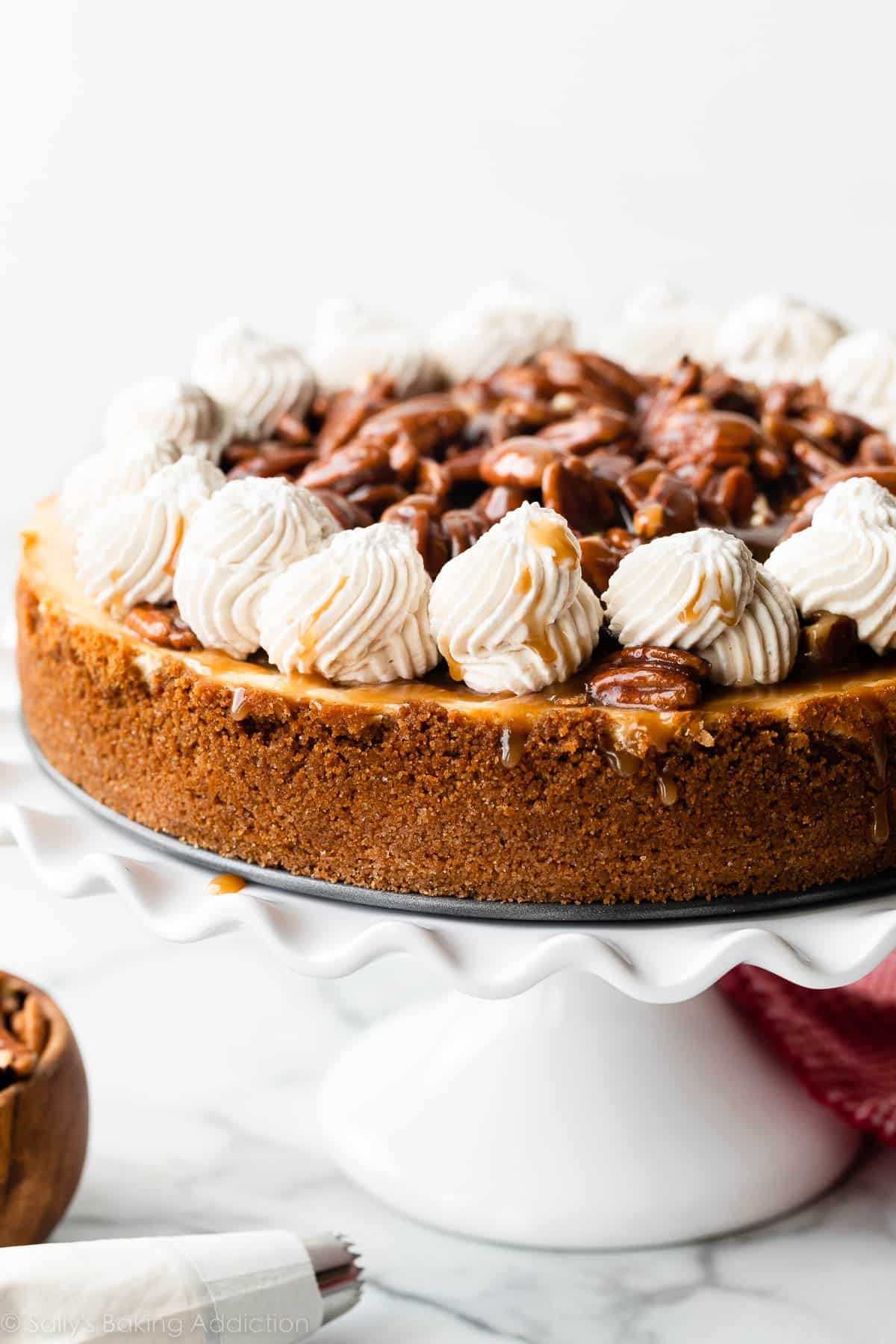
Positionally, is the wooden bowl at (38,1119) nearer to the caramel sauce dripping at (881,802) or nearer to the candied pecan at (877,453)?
the caramel sauce dripping at (881,802)

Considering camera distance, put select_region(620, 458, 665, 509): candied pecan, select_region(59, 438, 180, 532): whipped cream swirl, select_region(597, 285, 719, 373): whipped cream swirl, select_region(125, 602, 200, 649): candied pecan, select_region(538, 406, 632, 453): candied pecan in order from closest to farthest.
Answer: select_region(125, 602, 200, 649): candied pecan, select_region(620, 458, 665, 509): candied pecan, select_region(59, 438, 180, 532): whipped cream swirl, select_region(538, 406, 632, 453): candied pecan, select_region(597, 285, 719, 373): whipped cream swirl

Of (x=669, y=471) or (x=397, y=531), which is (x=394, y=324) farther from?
(x=397, y=531)

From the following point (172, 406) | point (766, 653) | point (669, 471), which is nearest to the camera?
point (766, 653)

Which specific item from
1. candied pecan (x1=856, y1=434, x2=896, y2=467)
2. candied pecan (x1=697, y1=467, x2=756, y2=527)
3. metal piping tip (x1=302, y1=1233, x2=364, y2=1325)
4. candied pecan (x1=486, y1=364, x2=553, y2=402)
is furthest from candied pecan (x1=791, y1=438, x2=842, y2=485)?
metal piping tip (x1=302, y1=1233, x2=364, y2=1325)

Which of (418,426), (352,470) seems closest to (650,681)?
(352,470)

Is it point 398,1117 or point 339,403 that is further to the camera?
point 339,403

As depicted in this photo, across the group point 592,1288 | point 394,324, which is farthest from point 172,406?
point 592,1288

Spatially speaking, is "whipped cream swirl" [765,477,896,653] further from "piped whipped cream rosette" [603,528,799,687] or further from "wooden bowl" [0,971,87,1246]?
"wooden bowl" [0,971,87,1246]

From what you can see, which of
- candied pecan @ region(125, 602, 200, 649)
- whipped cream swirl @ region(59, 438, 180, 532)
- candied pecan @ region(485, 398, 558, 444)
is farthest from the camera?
candied pecan @ region(485, 398, 558, 444)
